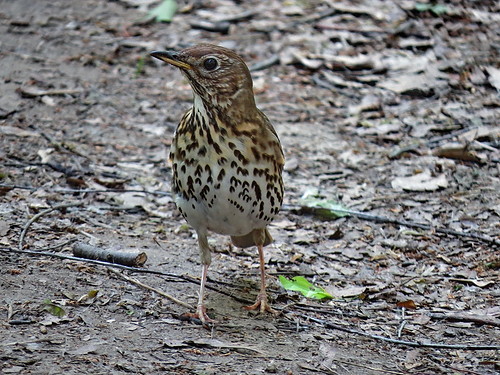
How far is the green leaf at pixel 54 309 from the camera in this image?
15.9 ft

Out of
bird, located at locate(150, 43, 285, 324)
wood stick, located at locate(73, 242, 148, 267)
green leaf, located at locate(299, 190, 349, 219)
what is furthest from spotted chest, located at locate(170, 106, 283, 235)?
green leaf, located at locate(299, 190, 349, 219)

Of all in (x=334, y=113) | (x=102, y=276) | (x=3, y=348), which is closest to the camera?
(x=3, y=348)

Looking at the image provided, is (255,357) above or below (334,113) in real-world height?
above

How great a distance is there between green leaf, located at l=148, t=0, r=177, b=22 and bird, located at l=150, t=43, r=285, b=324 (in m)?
7.01

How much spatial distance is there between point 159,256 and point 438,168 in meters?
3.20

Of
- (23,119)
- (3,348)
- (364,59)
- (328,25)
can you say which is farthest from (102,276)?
(328,25)

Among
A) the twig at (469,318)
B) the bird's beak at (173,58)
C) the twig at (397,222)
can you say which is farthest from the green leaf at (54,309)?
the twig at (397,222)

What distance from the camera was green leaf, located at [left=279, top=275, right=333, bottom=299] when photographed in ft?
18.7

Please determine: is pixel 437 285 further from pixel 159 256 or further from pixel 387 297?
pixel 159 256

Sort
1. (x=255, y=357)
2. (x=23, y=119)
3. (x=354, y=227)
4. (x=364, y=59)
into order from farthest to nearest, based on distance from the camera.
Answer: (x=364, y=59) → (x=23, y=119) → (x=354, y=227) → (x=255, y=357)

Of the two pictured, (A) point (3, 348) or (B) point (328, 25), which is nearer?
(A) point (3, 348)

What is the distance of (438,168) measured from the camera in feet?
25.8

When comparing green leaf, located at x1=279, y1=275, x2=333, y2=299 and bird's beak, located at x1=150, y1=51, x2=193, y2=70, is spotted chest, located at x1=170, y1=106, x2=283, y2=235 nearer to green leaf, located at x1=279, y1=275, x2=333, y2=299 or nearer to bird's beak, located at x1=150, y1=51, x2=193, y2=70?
bird's beak, located at x1=150, y1=51, x2=193, y2=70

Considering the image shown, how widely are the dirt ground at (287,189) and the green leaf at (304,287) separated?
0.22 ft
